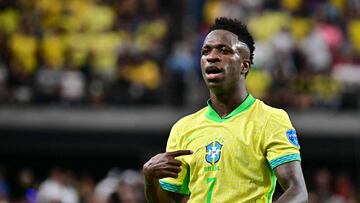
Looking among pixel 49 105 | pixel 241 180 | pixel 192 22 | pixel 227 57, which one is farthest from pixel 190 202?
pixel 192 22

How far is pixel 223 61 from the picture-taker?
6.03 meters

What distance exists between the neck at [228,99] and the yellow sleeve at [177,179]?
283mm

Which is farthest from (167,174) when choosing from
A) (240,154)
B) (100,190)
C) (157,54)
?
(157,54)

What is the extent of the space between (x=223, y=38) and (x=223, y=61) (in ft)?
0.51

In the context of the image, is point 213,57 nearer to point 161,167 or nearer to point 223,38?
point 223,38

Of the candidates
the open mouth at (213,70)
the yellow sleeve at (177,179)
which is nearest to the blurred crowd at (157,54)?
the yellow sleeve at (177,179)

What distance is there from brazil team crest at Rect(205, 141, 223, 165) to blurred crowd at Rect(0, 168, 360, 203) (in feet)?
22.6

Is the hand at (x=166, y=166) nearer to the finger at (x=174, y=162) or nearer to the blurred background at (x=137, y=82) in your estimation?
the finger at (x=174, y=162)

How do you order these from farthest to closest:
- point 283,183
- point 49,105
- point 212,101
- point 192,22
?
point 192,22 → point 49,105 → point 212,101 → point 283,183

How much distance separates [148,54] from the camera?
17375mm

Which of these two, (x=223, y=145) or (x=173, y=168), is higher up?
(x=223, y=145)

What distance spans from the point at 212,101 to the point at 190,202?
62 centimetres

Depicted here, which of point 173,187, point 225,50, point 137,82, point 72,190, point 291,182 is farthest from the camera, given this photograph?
point 137,82

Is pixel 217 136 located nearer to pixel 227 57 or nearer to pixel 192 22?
pixel 227 57
